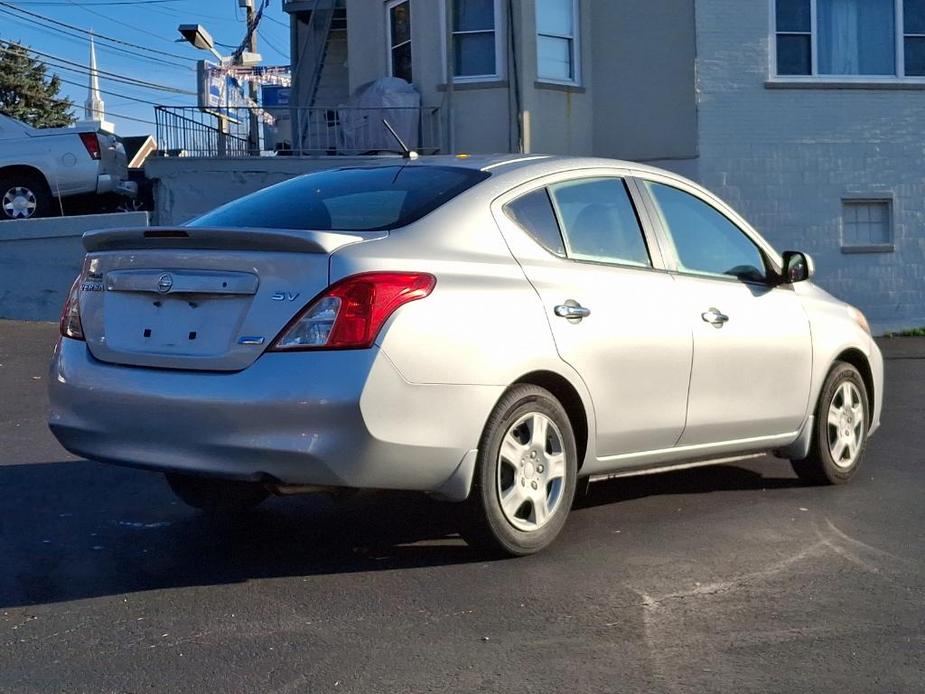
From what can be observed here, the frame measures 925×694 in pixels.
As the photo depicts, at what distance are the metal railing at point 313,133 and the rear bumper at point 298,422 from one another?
12552mm

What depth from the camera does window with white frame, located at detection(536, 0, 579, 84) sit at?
1747 centimetres

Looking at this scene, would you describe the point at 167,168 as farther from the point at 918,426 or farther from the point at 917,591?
the point at 917,591

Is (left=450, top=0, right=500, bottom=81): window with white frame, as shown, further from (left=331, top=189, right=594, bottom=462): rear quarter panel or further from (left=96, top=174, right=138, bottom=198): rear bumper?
(left=331, top=189, right=594, bottom=462): rear quarter panel

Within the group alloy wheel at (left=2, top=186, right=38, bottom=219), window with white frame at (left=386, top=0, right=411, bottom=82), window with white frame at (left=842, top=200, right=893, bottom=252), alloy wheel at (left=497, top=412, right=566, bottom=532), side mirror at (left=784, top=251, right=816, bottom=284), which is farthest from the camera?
window with white frame at (left=386, top=0, right=411, bottom=82)

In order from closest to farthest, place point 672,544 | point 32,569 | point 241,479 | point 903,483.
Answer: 1. point 241,479
2. point 32,569
3. point 672,544
4. point 903,483

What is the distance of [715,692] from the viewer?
381cm

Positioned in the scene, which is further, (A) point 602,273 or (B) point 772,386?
(B) point 772,386

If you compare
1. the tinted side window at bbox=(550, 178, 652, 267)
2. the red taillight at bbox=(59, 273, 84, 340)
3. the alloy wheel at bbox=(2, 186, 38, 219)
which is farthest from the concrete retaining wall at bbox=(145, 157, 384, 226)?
the red taillight at bbox=(59, 273, 84, 340)

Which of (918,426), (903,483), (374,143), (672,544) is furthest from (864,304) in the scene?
(672,544)

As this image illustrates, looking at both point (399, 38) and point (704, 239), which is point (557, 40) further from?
point (704, 239)

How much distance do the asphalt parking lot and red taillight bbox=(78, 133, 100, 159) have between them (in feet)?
36.4

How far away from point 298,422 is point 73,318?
4.32 ft

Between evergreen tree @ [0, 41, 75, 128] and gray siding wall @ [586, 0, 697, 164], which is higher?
evergreen tree @ [0, 41, 75, 128]

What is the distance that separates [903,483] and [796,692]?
12.1ft
